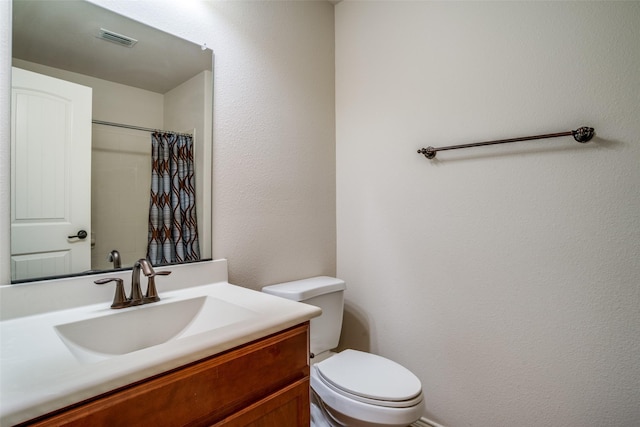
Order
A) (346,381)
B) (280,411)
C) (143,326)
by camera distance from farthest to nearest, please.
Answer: (346,381), (143,326), (280,411)

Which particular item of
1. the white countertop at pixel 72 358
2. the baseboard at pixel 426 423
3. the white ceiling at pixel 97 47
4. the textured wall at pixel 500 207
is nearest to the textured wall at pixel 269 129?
the white ceiling at pixel 97 47

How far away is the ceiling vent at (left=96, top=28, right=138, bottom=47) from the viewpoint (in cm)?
108

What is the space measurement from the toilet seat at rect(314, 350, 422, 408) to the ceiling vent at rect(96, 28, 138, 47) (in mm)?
1487

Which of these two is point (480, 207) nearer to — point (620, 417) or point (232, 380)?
point (620, 417)

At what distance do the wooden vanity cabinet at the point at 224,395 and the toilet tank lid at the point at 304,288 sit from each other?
48 centimetres

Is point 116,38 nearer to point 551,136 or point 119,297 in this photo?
point 119,297

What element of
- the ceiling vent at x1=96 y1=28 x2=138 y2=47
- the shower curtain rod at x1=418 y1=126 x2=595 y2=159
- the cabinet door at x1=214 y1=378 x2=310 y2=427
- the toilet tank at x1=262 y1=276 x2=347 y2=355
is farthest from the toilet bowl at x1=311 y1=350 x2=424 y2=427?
the ceiling vent at x1=96 y1=28 x2=138 y2=47

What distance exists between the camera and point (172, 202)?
1250 millimetres

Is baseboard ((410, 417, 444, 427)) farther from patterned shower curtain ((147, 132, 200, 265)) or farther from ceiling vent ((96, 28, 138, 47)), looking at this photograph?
ceiling vent ((96, 28, 138, 47))

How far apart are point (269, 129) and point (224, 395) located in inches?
47.1

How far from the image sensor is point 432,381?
1.55m

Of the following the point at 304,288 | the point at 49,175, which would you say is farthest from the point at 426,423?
the point at 49,175

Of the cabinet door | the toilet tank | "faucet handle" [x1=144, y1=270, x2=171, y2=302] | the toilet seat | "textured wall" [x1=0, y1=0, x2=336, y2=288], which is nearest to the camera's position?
the cabinet door

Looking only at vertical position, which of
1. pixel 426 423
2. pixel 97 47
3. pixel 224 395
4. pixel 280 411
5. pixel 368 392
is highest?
pixel 97 47
